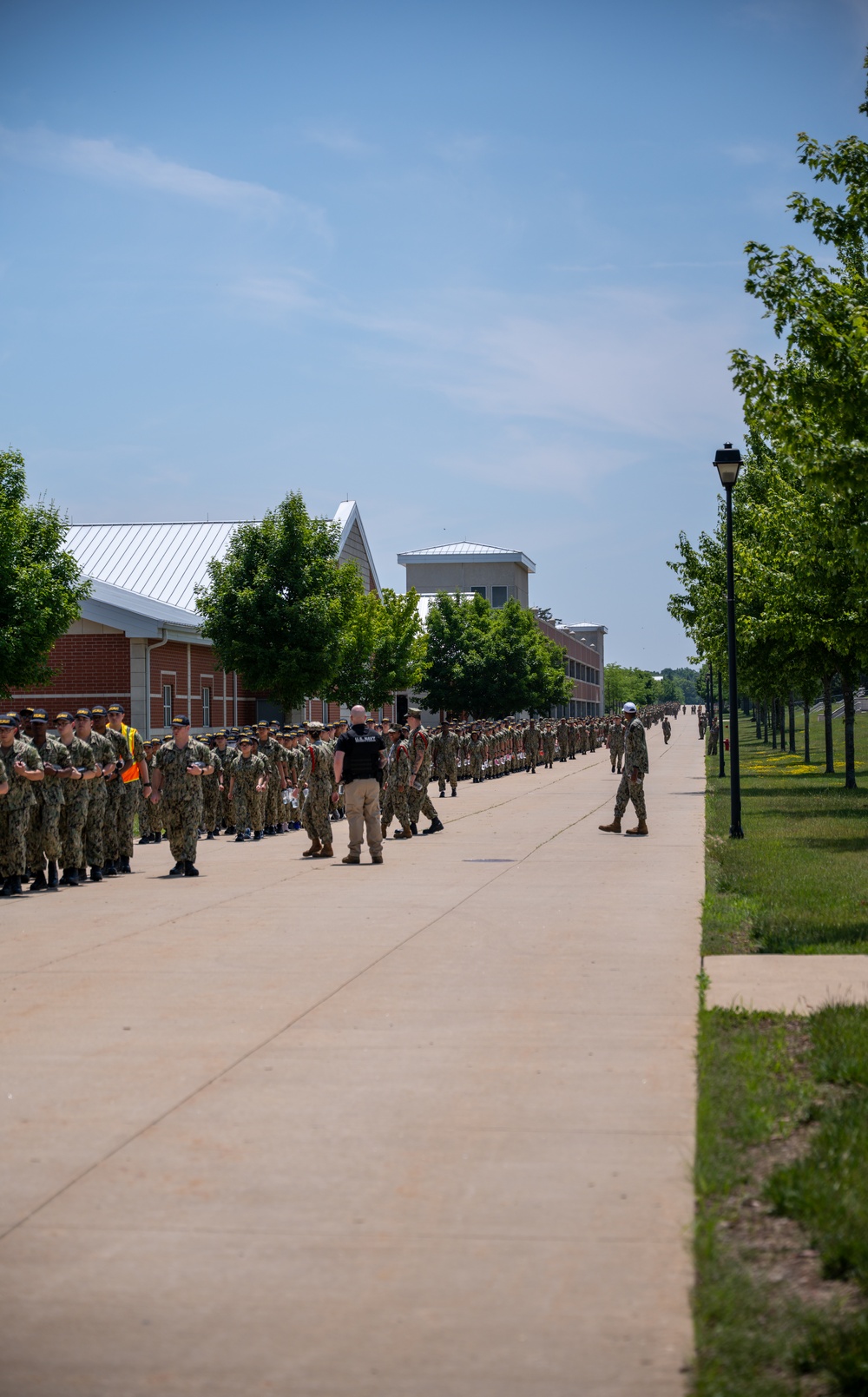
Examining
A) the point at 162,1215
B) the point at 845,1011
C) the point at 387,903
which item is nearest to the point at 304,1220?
the point at 162,1215

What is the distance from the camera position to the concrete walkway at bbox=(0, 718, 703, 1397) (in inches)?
162

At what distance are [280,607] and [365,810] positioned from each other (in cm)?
1964

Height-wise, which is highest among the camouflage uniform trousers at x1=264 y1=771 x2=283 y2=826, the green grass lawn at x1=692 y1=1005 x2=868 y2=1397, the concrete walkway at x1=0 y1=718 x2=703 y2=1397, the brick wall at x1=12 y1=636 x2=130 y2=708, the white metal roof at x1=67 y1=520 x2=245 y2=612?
the white metal roof at x1=67 y1=520 x2=245 y2=612

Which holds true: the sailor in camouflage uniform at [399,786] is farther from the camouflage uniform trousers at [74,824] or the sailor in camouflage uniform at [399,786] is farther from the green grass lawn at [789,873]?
the camouflage uniform trousers at [74,824]

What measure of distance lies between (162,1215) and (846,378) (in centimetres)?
1014

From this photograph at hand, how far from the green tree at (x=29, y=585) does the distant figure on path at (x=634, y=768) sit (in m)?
13.1

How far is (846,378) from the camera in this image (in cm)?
1292

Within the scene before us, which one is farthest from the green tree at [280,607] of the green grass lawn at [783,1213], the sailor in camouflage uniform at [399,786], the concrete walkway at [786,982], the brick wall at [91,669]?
the green grass lawn at [783,1213]

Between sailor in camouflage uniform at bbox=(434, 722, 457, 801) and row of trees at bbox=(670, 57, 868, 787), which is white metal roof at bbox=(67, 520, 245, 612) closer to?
sailor in camouflage uniform at bbox=(434, 722, 457, 801)

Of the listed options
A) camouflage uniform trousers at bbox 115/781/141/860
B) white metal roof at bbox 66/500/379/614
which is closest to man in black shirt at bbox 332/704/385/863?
camouflage uniform trousers at bbox 115/781/141/860

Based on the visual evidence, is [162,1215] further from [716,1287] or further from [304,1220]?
[716,1287]

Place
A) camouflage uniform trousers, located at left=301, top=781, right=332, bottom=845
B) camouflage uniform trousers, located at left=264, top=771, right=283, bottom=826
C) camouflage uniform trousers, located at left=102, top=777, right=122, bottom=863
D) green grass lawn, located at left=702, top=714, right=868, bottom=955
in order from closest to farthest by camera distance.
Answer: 1. green grass lawn, located at left=702, top=714, right=868, bottom=955
2. camouflage uniform trousers, located at left=102, top=777, right=122, bottom=863
3. camouflage uniform trousers, located at left=301, top=781, right=332, bottom=845
4. camouflage uniform trousers, located at left=264, top=771, right=283, bottom=826

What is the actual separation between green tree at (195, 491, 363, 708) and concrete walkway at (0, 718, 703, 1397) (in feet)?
81.3

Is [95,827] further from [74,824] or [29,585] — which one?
[29,585]
